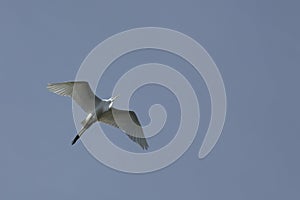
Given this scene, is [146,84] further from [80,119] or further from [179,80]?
[80,119]

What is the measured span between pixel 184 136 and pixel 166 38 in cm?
467

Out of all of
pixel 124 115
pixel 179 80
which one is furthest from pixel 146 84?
pixel 124 115

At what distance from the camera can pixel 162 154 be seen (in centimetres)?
3077

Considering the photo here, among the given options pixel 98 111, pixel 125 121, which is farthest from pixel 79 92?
pixel 125 121

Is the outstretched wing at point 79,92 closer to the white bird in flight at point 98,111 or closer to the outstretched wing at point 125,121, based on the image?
the white bird in flight at point 98,111

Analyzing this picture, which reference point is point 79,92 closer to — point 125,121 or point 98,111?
point 98,111

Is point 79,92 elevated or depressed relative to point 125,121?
elevated

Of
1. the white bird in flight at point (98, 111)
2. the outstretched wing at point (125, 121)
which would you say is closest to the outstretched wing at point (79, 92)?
the white bird in flight at point (98, 111)

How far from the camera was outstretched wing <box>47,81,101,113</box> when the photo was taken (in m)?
32.4

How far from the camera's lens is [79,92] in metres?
32.9

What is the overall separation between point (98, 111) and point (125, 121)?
139 centimetres

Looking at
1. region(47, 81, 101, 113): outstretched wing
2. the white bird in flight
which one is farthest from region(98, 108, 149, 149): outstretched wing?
region(47, 81, 101, 113): outstretched wing

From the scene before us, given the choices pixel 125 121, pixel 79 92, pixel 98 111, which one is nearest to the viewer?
pixel 79 92

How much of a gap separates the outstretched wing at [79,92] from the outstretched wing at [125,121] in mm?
806
